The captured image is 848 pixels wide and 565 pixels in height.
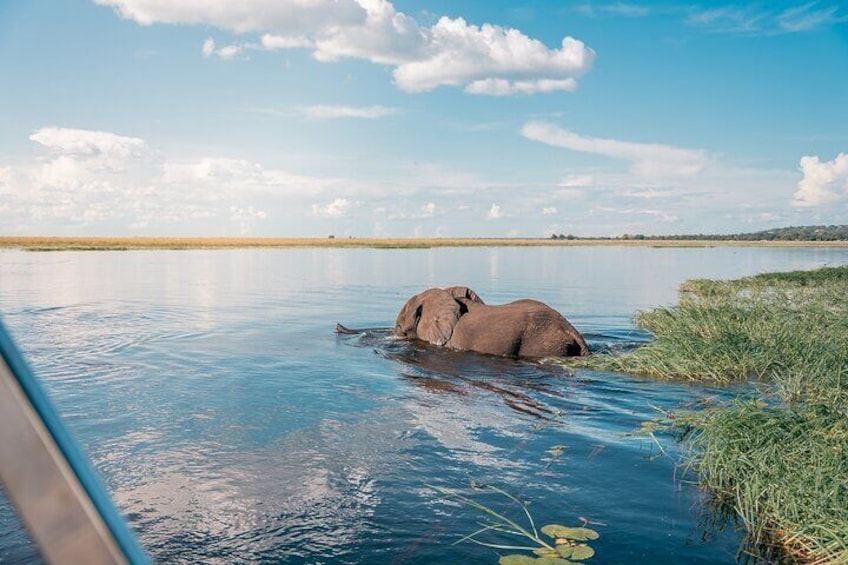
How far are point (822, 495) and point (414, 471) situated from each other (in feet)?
11.2

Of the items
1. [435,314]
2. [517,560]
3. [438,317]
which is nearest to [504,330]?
[438,317]

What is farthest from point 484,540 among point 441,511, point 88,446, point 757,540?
point 88,446

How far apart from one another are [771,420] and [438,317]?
27.9 ft

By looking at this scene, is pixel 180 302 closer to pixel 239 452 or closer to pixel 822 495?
pixel 239 452

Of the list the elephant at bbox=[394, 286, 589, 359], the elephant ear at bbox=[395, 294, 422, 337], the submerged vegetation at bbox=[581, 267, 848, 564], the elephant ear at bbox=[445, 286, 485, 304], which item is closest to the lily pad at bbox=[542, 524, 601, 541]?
the submerged vegetation at bbox=[581, 267, 848, 564]

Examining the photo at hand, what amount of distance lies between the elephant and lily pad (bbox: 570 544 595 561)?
8039 millimetres

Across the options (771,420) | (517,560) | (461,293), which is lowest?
(517,560)

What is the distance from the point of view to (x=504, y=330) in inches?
511

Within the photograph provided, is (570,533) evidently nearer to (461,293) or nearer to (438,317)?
(438,317)

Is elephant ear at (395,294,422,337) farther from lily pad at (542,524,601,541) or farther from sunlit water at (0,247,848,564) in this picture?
lily pad at (542,524,601,541)

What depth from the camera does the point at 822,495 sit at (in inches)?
199

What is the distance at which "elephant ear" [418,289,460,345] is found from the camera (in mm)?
14016

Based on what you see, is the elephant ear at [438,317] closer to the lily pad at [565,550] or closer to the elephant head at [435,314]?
the elephant head at [435,314]

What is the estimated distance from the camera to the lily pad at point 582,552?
4.72m
